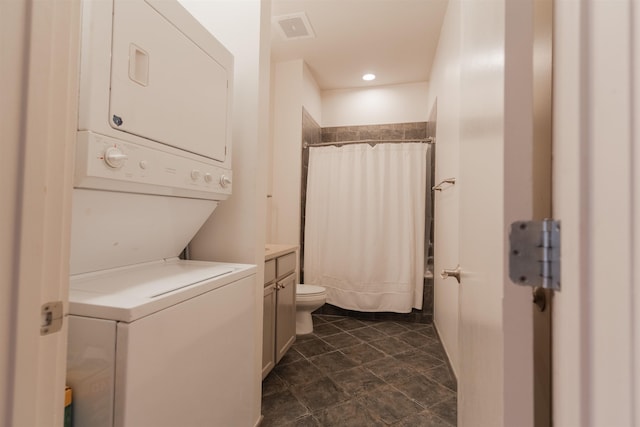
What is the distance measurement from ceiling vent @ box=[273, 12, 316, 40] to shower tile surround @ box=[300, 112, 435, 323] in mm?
723

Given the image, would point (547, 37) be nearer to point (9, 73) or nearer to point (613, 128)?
point (613, 128)

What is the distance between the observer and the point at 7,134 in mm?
426

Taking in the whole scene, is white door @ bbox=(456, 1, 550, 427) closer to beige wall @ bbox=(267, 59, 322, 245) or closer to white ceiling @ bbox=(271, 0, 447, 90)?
white ceiling @ bbox=(271, 0, 447, 90)

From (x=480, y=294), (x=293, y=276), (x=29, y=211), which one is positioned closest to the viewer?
(x=29, y=211)

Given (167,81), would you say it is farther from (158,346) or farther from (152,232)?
(158,346)

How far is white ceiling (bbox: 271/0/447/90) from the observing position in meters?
2.49

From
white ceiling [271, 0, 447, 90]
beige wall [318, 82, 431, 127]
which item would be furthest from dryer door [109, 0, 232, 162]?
beige wall [318, 82, 431, 127]

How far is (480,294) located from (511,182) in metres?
0.35

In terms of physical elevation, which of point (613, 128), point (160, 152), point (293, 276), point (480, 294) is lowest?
point (293, 276)

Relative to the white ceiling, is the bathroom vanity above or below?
below

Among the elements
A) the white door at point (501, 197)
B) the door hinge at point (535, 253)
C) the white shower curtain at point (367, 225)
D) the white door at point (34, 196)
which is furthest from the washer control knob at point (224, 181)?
the white shower curtain at point (367, 225)

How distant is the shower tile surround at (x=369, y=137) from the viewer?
10.5 ft

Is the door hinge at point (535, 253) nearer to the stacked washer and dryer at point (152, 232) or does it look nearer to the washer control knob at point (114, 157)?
the stacked washer and dryer at point (152, 232)

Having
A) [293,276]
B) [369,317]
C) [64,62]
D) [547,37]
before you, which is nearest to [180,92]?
[64,62]
